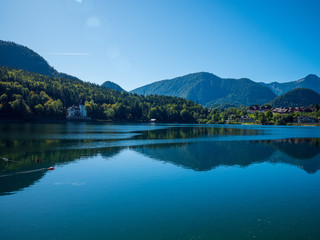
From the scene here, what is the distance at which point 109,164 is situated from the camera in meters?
30.4

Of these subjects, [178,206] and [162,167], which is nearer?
[178,206]

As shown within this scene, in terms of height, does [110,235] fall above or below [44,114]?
below

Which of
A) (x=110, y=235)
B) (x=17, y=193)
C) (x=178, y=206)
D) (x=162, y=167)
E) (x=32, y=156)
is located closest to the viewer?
(x=110, y=235)

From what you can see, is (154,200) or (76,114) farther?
(76,114)

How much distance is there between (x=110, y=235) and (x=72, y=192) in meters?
8.60

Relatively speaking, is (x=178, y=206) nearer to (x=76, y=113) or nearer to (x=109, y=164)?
(x=109, y=164)

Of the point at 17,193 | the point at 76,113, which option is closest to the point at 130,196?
the point at 17,193

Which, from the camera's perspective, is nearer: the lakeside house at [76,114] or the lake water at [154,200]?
the lake water at [154,200]

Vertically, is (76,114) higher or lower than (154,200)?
higher

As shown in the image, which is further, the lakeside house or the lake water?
the lakeside house

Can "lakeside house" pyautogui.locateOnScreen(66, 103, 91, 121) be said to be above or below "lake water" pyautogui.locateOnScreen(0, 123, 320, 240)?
above

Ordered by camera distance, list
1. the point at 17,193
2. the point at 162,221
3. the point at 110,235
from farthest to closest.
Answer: the point at 17,193
the point at 162,221
the point at 110,235

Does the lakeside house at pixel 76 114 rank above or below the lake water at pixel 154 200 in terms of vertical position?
above

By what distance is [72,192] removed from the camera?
62.0 ft
